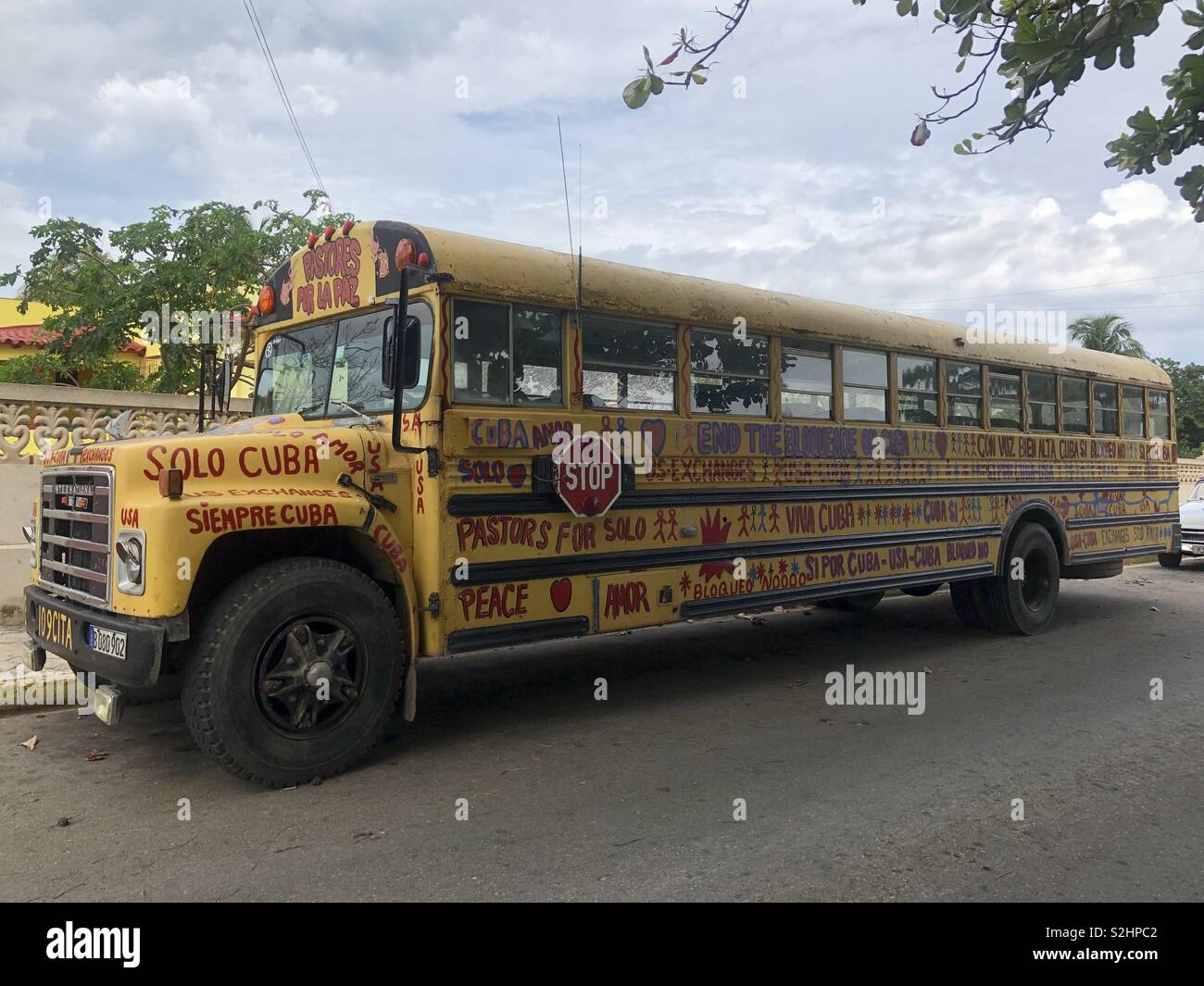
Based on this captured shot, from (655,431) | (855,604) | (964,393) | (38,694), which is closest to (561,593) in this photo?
(655,431)

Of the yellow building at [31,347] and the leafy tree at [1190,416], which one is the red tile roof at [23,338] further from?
the leafy tree at [1190,416]

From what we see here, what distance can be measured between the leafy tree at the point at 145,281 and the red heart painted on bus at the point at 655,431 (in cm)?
583

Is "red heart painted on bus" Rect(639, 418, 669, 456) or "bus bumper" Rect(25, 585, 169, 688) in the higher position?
"red heart painted on bus" Rect(639, 418, 669, 456)

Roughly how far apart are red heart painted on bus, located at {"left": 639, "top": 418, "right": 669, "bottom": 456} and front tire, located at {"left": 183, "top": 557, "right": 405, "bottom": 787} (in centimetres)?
188

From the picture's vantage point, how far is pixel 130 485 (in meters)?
4.14

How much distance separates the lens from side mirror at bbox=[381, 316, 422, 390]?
4.62 m

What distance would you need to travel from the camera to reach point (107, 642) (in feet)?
13.8

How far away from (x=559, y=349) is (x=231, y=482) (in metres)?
1.93

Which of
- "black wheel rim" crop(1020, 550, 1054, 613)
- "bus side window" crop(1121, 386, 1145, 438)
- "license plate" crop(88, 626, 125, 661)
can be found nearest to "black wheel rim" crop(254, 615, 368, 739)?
"license plate" crop(88, 626, 125, 661)

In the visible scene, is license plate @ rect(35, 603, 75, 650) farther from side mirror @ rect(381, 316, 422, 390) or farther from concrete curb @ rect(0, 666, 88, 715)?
side mirror @ rect(381, 316, 422, 390)

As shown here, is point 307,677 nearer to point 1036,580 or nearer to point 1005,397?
point 1005,397

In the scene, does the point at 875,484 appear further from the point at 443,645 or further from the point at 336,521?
the point at 336,521

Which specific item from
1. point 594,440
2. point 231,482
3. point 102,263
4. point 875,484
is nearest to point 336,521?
point 231,482

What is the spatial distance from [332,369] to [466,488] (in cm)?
114
